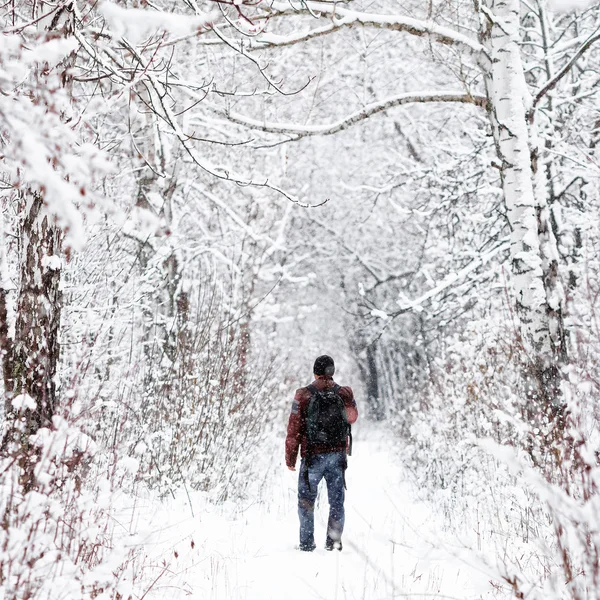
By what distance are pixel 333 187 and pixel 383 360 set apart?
8.71m

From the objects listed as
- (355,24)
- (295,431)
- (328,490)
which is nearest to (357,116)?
(355,24)

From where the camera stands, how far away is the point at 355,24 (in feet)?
19.6

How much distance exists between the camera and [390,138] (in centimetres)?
1709

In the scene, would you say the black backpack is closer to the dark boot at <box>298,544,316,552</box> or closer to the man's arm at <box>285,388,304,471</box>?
the man's arm at <box>285,388,304,471</box>

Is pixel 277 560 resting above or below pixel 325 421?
below

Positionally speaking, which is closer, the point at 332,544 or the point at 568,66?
the point at 332,544

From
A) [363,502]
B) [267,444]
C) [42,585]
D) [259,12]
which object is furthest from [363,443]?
[42,585]

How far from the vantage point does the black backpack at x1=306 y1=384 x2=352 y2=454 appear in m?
Answer: 5.24

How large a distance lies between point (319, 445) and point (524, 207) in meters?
2.97

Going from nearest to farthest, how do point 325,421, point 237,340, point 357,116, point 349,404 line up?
point 325,421
point 349,404
point 357,116
point 237,340

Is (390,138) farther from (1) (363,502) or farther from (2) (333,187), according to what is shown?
(1) (363,502)

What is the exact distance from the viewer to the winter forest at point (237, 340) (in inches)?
94.3

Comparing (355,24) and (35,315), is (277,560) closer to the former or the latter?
(35,315)

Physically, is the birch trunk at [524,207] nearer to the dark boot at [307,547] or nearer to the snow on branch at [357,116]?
the snow on branch at [357,116]
